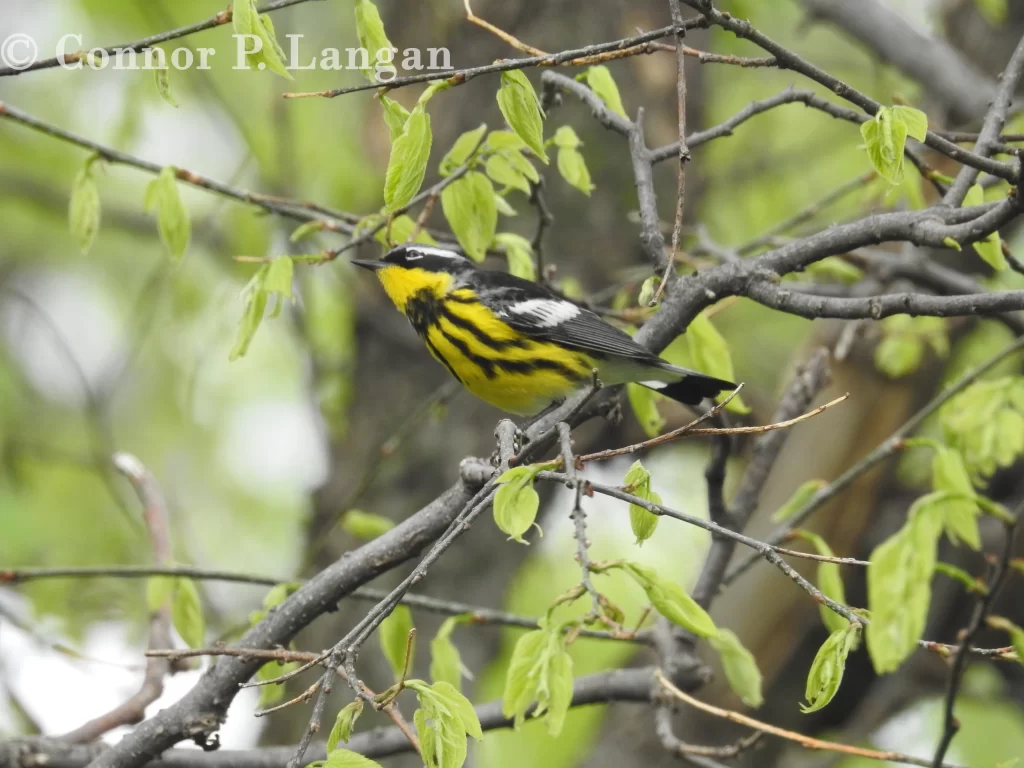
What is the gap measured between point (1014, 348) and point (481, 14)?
127 inches

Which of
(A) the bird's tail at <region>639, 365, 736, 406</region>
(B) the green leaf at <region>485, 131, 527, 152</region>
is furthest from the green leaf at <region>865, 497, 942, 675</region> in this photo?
(A) the bird's tail at <region>639, 365, 736, 406</region>

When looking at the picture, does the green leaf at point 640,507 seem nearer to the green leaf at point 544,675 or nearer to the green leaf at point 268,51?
the green leaf at point 544,675

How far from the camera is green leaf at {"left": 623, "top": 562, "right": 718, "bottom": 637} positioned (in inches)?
69.0

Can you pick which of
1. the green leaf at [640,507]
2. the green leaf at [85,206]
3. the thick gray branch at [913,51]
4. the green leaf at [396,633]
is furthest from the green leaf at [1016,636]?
the thick gray branch at [913,51]

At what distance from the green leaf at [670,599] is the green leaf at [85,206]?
1.68m

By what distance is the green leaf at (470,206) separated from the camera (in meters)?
2.47

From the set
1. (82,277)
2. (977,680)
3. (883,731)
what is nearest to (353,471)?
(883,731)

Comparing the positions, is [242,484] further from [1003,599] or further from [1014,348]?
[1014,348]

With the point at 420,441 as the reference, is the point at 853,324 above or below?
above

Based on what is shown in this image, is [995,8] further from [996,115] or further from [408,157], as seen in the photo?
[408,157]

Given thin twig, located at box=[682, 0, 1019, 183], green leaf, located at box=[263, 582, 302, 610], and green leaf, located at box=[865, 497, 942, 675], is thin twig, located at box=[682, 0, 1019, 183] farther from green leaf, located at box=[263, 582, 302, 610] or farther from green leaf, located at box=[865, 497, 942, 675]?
green leaf, located at box=[263, 582, 302, 610]

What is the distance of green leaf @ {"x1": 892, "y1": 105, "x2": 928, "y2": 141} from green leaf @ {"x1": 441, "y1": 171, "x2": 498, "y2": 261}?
37.2 inches

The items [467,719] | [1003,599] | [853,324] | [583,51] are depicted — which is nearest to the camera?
[467,719]

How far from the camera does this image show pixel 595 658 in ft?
21.5
